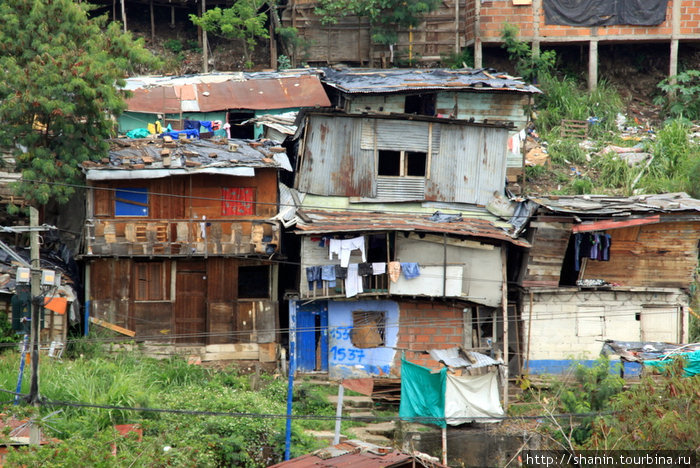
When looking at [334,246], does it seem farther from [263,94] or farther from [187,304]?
[263,94]

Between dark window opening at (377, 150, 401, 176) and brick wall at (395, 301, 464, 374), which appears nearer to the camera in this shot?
brick wall at (395, 301, 464, 374)

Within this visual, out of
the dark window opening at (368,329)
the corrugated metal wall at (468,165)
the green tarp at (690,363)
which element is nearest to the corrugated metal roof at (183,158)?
the corrugated metal wall at (468,165)

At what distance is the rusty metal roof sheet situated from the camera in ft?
56.6

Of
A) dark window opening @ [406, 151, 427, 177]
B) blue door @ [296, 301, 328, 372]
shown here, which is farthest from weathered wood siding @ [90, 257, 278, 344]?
dark window opening @ [406, 151, 427, 177]

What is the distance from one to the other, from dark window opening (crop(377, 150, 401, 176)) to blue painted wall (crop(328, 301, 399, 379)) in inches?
196

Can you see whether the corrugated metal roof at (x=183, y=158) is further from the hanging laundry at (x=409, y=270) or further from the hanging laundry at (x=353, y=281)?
the hanging laundry at (x=409, y=270)

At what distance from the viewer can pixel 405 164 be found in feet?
91.1

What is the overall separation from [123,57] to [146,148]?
272cm

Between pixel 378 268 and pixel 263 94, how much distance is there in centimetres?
909

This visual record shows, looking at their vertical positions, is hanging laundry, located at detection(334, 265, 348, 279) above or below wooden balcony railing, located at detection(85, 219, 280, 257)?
below

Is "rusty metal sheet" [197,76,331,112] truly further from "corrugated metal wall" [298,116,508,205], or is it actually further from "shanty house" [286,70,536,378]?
"corrugated metal wall" [298,116,508,205]

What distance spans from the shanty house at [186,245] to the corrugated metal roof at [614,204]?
8.09 m

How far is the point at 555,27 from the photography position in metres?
36.3

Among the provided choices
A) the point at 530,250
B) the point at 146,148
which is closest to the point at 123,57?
the point at 146,148
